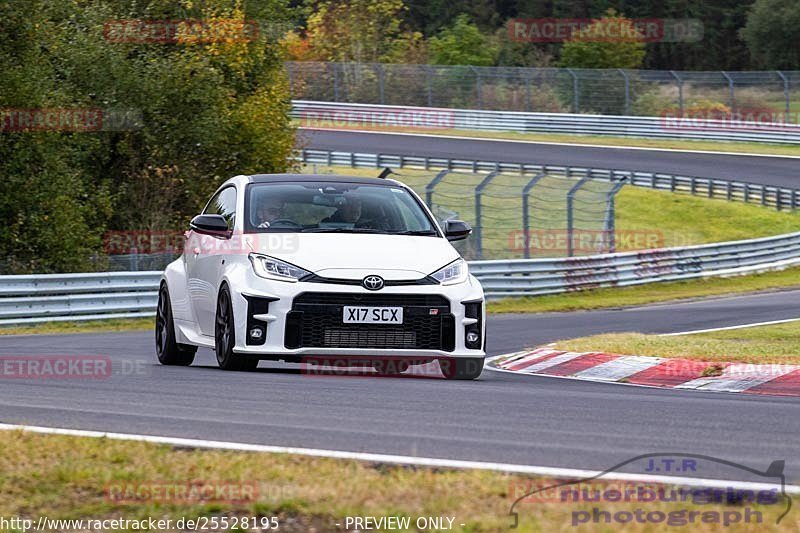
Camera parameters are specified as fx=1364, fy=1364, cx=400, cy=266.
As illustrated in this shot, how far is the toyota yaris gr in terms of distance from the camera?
9.91 metres

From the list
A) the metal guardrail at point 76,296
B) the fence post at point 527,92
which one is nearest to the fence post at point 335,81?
the fence post at point 527,92

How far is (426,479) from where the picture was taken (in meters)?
5.36

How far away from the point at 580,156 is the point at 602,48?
22078 millimetres

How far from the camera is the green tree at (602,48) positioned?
6762cm

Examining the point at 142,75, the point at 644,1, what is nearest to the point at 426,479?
the point at 142,75

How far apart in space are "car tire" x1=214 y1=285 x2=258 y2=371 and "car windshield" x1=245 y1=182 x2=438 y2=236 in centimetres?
66

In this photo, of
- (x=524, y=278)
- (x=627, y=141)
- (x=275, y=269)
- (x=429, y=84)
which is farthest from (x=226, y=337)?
(x=429, y=84)

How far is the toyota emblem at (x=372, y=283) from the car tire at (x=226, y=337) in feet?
3.35

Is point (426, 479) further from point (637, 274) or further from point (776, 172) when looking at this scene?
point (776, 172)

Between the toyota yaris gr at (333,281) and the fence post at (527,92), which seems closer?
the toyota yaris gr at (333,281)

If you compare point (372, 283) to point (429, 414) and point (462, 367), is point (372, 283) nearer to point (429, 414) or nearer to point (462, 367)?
point (462, 367)

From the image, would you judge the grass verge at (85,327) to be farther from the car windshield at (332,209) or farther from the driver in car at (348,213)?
the driver in car at (348,213)

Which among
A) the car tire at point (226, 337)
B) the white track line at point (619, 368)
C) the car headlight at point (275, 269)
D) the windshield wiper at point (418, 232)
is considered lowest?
the white track line at point (619, 368)

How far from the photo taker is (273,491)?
203 inches
